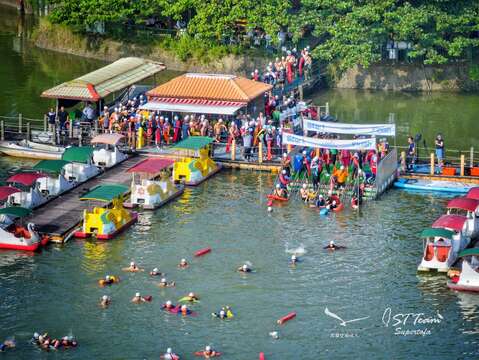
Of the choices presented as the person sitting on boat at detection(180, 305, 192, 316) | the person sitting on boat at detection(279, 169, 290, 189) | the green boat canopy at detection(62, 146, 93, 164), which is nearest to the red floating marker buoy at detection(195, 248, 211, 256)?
the person sitting on boat at detection(180, 305, 192, 316)

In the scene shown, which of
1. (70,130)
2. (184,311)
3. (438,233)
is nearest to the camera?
(184,311)

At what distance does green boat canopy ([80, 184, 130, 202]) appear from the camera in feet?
277

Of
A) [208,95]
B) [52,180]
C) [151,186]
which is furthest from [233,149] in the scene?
[52,180]

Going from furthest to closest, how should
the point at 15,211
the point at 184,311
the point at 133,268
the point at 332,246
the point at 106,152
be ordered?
the point at 106,152 < the point at 332,246 < the point at 15,211 < the point at 133,268 < the point at 184,311

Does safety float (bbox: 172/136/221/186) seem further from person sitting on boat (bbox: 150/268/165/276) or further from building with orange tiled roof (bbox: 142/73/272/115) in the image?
person sitting on boat (bbox: 150/268/165/276)

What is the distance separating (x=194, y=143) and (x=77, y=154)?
811 centimetres

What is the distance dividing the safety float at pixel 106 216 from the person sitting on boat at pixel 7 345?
53.1 feet

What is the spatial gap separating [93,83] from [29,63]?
102 feet

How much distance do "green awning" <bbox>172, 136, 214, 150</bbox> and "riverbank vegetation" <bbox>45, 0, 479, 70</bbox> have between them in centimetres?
2592

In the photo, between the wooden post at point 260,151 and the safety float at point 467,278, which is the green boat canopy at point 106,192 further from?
the safety float at point 467,278

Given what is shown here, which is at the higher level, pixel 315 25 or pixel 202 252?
pixel 315 25

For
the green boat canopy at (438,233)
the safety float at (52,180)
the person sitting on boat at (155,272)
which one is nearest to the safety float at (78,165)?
the safety float at (52,180)

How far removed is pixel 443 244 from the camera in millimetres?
78938

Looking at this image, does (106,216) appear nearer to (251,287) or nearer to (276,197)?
(251,287)
